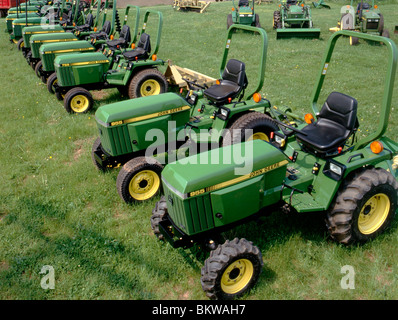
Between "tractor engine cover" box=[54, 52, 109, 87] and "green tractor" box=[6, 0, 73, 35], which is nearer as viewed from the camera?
"tractor engine cover" box=[54, 52, 109, 87]

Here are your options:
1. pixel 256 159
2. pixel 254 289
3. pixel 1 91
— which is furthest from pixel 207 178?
pixel 1 91

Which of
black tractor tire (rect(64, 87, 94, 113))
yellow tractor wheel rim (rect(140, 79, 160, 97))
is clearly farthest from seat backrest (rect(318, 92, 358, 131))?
black tractor tire (rect(64, 87, 94, 113))

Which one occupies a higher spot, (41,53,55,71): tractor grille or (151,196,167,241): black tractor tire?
(41,53,55,71): tractor grille

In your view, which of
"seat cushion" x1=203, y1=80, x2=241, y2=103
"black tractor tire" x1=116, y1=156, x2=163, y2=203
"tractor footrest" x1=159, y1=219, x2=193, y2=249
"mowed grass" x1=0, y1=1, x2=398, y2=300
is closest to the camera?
"tractor footrest" x1=159, y1=219, x2=193, y2=249

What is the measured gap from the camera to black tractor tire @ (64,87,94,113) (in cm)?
759

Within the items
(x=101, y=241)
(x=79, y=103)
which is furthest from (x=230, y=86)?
(x=79, y=103)

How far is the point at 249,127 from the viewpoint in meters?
5.25

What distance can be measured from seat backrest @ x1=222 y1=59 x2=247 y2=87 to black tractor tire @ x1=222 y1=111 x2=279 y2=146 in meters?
0.55

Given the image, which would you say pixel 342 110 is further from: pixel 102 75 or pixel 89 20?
pixel 89 20

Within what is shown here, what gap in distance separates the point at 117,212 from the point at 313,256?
7.87 feet

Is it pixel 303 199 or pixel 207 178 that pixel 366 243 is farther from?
pixel 207 178

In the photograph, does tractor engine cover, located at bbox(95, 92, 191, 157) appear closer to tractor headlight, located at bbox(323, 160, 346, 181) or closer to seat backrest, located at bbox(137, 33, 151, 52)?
tractor headlight, located at bbox(323, 160, 346, 181)

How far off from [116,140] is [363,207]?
3.08 meters
